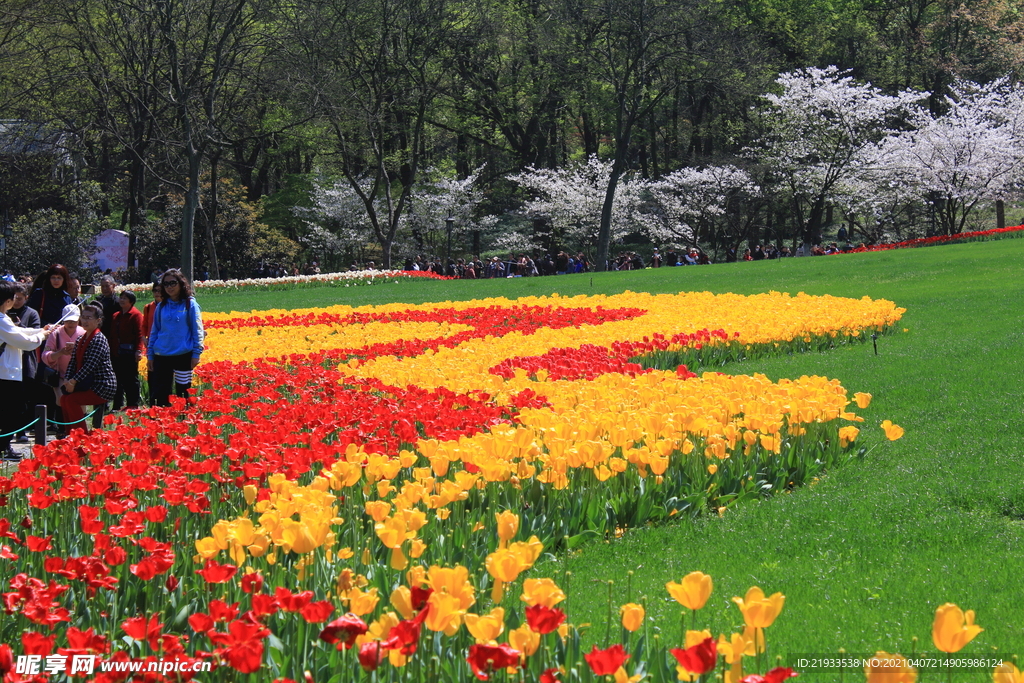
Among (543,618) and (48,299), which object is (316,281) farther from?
(543,618)

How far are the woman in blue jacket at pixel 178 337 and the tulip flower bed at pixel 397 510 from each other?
20.1 inches

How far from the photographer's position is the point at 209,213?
1553 inches

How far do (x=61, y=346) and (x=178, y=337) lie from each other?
998 millimetres

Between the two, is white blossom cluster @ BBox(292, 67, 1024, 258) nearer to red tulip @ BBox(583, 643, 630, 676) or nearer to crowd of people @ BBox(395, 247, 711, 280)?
crowd of people @ BBox(395, 247, 711, 280)

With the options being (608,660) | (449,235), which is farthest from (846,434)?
(449,235)

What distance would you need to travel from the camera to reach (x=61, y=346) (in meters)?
8.60

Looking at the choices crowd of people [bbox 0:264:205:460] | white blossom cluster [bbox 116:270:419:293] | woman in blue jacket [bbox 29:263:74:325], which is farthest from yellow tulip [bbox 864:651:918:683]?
white blossom cluster [bbox 116:270:419:293]

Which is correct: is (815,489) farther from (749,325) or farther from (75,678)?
(749,325)

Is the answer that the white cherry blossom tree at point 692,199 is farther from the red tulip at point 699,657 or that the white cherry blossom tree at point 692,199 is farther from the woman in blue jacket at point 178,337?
the red tulip at point 699,657

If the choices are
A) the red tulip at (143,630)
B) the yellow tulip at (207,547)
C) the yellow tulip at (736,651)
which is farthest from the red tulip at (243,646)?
the yellow tulip at (736,651)

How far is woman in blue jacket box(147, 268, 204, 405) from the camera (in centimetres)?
898

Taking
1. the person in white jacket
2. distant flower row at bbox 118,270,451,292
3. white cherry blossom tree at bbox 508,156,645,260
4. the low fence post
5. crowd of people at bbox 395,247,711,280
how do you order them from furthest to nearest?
white cherry blossom tree at bbox 508,156,645,260 < crowd of people at bbox 395,247,711,280 < distant flower row at bbox 118,270,451,292 < the person in white jacket < the low fence post

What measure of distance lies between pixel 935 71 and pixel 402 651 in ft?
167

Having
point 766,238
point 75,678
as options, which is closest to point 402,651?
point 75,678
